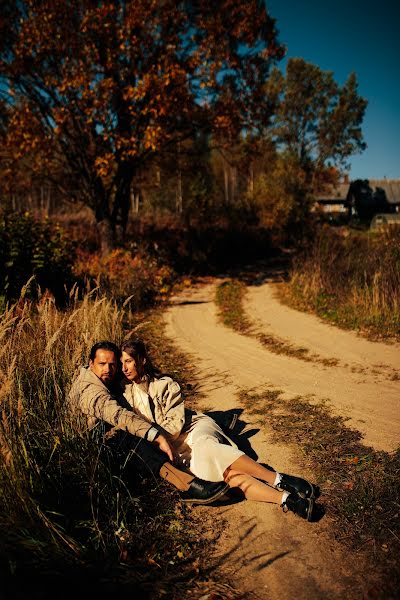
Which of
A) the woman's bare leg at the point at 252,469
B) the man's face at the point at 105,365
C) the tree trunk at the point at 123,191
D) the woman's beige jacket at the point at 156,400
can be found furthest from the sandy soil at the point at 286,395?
the tree trunk at the point at 123,191

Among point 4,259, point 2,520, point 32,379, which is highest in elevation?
point 4,259

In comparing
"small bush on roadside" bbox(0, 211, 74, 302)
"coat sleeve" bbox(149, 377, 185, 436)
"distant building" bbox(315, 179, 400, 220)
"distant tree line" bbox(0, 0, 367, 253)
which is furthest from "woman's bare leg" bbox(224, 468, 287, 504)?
"distant building" bbox(315, 179, 400, 220)

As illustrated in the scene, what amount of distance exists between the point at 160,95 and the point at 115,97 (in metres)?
1.77

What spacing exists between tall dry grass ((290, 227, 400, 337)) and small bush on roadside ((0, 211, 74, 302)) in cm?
581

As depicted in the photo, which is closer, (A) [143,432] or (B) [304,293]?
(A) [143,432]

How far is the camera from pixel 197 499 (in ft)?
10.2

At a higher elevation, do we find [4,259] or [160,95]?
[160,95]

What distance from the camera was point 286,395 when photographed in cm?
525

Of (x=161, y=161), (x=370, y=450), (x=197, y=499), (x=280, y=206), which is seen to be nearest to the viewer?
(x=197, y=499)

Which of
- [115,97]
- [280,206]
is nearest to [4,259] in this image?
[115,97]

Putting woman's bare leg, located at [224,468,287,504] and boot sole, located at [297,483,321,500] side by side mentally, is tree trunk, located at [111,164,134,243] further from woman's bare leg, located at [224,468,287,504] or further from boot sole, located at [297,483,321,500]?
boot sole, located at [297,483,321,500]

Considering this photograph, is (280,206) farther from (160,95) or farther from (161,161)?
(160,95)

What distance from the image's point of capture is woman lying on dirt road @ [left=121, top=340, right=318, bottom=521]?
319cm

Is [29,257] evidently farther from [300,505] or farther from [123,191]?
[300,505]
